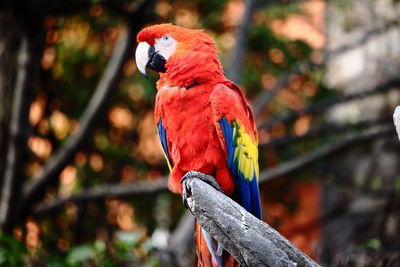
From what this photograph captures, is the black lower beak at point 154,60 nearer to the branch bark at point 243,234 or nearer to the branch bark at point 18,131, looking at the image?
the branch bark at point 243,234

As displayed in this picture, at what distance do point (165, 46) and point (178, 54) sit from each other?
0.05m

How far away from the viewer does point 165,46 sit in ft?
5.68

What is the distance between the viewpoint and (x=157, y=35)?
5.63ft

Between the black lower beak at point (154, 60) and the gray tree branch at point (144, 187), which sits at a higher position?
the black lower beak at point (154, 60)

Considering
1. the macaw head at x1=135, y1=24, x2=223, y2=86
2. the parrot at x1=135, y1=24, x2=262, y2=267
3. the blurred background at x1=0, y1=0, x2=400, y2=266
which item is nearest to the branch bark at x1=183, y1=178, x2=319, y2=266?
the parrot at x1=135, y1=24, x2=262, y2=267

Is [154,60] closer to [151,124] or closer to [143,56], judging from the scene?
[143,56]

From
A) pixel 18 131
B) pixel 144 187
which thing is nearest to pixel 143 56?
pixel 18 131

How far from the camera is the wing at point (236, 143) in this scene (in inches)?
67.2

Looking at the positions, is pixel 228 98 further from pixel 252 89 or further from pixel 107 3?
pixel 252 89

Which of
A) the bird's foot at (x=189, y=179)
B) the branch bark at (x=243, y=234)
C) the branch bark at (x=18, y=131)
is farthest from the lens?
the branch bark at (x=18, y=131)

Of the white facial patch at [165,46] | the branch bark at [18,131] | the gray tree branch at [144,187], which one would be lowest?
the gray tree branch at [144,187]

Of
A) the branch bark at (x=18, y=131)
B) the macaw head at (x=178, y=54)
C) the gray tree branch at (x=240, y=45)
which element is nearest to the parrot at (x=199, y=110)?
the macaw head at (x=178, y=54)

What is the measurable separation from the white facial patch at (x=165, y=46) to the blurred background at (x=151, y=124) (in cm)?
138

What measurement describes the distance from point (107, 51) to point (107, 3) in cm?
175
